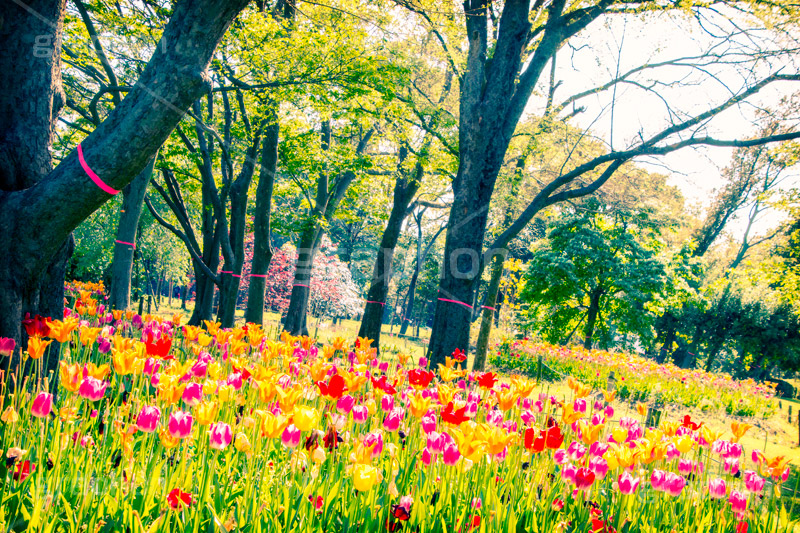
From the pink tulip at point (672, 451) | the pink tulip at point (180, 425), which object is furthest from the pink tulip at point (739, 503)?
the pink tulip at point (180, 425)

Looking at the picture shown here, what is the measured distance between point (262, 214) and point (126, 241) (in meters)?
2.67

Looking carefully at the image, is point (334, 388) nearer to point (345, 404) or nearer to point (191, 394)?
point (345, 404)

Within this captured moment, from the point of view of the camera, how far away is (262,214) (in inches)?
417

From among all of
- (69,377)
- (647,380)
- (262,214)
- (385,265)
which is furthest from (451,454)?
(385,265)

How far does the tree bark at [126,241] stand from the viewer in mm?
8836

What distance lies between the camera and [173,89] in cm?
314

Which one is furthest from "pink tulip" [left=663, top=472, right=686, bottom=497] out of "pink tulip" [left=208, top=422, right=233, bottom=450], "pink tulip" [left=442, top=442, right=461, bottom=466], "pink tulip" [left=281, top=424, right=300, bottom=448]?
"pink tulip" [left=208, top=422, right=233, bottom=450]

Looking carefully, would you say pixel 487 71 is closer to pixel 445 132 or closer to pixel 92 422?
pixel 445 132

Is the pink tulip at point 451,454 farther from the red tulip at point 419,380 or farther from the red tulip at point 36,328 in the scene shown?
the red tulip at point 36,328

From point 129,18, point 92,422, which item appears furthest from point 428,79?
point 92,422

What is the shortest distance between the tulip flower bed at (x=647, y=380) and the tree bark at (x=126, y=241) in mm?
9274

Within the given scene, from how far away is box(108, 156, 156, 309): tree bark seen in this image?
8836 mm

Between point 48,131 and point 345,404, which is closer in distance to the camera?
point 345,404

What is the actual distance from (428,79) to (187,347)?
14.7 metres
